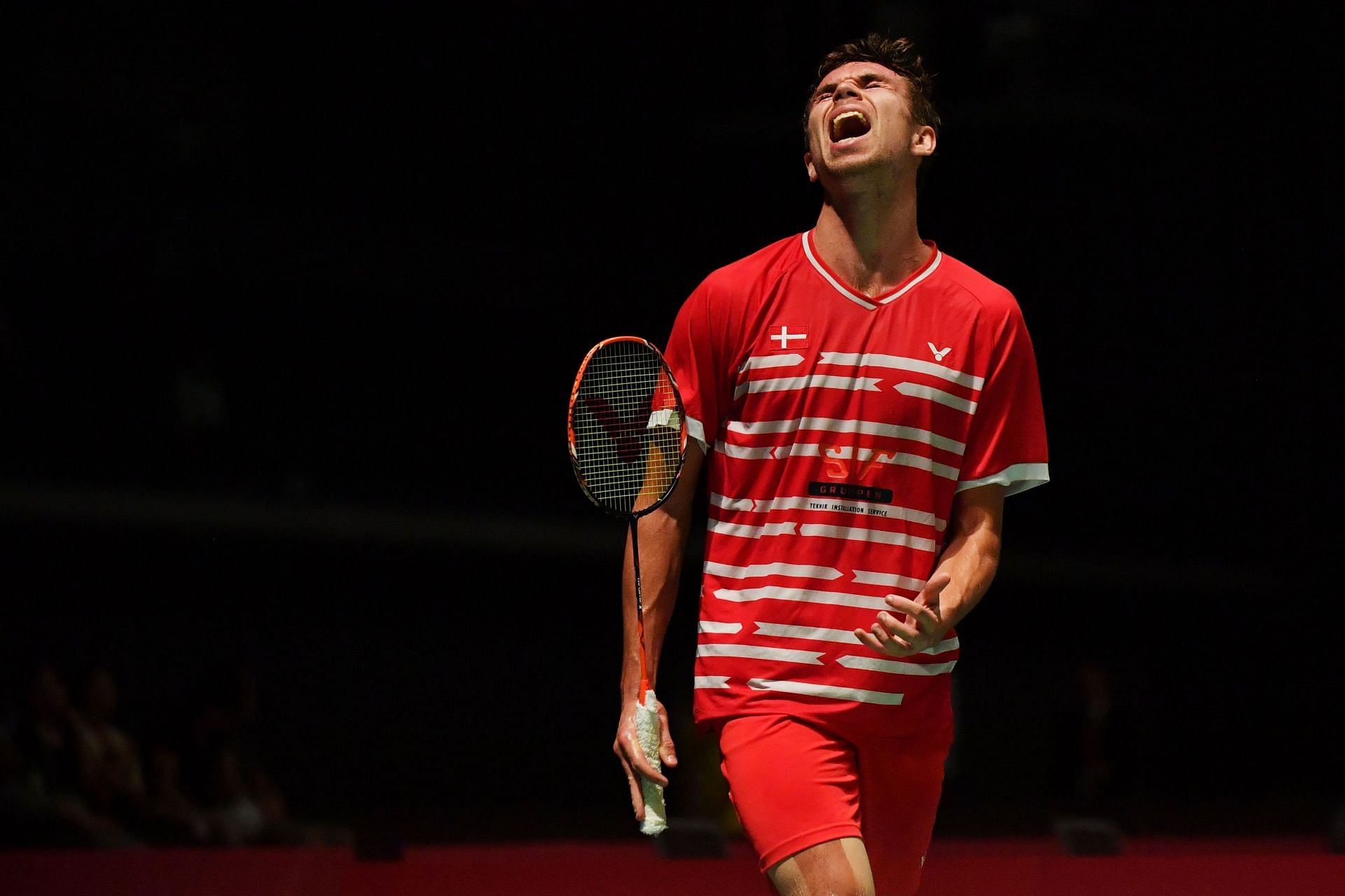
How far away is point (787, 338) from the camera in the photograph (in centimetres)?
219

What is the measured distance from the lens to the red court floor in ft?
10.6

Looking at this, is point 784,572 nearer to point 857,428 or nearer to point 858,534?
point 858,534

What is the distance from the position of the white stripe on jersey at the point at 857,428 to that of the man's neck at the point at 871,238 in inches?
8.4

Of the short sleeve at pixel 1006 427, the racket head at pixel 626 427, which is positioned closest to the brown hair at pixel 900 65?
the short sleeve at pixel 1006 427

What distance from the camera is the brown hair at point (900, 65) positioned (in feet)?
7.65

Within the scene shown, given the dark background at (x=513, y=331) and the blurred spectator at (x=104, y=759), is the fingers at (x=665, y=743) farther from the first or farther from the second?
the dark background at (x=513, y=331)

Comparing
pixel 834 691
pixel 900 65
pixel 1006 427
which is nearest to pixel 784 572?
pixel 834 691

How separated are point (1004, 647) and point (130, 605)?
4581 millimetres

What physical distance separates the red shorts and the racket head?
37cm

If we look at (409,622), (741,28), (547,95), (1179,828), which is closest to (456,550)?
(409,622)

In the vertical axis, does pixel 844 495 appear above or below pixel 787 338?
below

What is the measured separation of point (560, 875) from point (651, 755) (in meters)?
1.42

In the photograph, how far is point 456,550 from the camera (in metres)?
7.51

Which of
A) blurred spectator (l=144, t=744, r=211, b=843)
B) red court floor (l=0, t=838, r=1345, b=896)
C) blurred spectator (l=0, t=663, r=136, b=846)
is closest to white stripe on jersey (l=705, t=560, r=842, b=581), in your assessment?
red court floor (l=0, t=838, r=1345, b=896)
